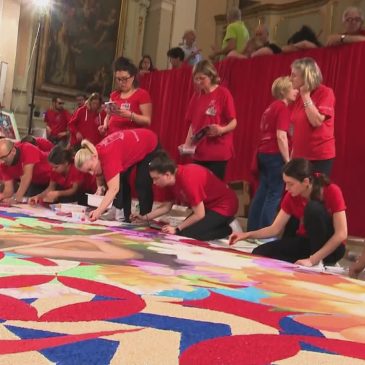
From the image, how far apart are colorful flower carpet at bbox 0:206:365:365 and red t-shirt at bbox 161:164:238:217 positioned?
2.53ft

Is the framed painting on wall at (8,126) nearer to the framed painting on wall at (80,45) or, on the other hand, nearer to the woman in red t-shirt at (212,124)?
the framed painting on wall at (80,45)

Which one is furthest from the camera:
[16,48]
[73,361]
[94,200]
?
[16,48]

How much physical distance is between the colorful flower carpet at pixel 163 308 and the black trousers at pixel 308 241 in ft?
0.99

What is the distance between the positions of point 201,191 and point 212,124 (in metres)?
0.57

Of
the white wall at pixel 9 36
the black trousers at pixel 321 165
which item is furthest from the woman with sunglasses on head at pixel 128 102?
the white wall at pixel 9 36

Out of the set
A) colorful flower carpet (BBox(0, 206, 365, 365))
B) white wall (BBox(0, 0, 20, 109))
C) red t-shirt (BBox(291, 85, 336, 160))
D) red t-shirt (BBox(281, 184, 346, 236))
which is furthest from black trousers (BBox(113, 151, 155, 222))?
white wall (BBox(0, 0, 20, 109))

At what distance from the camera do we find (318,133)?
2752 mm

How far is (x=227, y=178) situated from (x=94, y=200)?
157 cm

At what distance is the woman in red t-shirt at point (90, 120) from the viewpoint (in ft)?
15.7

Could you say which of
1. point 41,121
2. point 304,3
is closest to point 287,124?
point 304,3

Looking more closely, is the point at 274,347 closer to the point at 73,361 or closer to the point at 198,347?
the point at 198,347

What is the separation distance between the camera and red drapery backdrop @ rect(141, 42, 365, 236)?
364 cm

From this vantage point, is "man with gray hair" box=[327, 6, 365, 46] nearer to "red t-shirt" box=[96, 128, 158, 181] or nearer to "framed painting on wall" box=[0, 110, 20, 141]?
"red t-shirt" box=[96, 128, 158, 181]

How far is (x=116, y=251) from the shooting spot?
6.50ft
